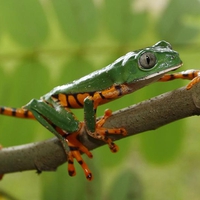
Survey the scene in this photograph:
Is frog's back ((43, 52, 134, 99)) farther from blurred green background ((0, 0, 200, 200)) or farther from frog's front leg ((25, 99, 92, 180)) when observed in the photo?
blurred green background ((0, 0, 200, 200))

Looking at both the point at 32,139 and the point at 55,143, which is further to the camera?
the point at 32,139

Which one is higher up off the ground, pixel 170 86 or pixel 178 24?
pixel 178 24

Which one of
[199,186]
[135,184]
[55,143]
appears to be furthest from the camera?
[199,186]

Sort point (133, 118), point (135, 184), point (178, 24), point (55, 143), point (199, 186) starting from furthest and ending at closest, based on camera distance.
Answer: point (199, 186) < point (178, 24) < point (135, 184) < point (55, 143) < point (133, 118)

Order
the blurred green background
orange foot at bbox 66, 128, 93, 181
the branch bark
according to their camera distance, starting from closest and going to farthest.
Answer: the branch bark
orange foot at bbox 66, 128, 93, 181
the blurred green background

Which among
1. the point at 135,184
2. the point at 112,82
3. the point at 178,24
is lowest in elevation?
the point at 135,184

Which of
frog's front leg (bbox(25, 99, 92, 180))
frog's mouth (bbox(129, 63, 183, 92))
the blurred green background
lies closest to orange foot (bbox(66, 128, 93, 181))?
frog's front leg (bbox(25, 99, 92, 180))

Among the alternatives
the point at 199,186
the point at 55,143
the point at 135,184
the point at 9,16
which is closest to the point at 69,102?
the point at 55,143

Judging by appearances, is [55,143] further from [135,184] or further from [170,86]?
[170,86]
